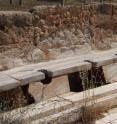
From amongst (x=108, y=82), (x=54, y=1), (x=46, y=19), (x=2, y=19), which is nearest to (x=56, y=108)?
(x=108, y=82)

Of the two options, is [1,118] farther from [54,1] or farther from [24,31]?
[54,1]

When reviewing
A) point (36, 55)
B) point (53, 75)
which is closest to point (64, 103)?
point (53, 75)

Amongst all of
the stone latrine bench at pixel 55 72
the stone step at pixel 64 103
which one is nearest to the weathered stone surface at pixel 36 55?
the stone latrine bench at pixel 55 72

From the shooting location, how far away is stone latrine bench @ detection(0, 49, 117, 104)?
4719 millimetres

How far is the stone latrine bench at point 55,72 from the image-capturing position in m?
4.72

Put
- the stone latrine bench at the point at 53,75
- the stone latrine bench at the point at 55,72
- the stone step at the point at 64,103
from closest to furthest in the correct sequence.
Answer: the stone step at the point at 64,103, the stone latrine bench at the point at 53,75, the stone latrine bench at the point at 55,72

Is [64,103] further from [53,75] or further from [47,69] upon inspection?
[47,69]

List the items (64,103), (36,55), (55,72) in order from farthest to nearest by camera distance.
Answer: (36,55) < (55,72) < (64,103)

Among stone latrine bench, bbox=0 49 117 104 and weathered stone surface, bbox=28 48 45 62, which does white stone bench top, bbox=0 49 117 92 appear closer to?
stone latrine bench, bbox=0 49 117 104

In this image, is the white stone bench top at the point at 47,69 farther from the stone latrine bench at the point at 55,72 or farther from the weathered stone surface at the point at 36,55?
the weathered stone surface at the point at 36,55

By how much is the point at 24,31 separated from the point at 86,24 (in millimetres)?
1667

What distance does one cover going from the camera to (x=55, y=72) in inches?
199

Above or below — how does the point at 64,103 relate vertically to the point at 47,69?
below

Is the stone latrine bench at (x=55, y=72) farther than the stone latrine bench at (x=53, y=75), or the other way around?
the stone latrine bench at (x=55, y=72)
